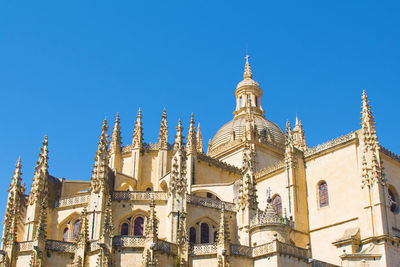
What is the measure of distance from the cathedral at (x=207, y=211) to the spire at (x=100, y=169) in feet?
0.29

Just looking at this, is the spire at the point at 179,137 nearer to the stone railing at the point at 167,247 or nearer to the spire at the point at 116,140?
the spire at the point at 116,140

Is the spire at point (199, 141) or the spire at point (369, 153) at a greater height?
the spire at point (199, 141)

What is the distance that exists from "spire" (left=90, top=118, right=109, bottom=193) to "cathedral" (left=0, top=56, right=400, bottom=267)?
9cm

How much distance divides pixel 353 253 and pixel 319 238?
4377 mm

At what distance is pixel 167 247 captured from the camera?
3559 cm

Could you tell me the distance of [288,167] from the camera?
4534 cm

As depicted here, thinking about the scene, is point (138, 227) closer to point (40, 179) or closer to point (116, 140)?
point (40, 179)

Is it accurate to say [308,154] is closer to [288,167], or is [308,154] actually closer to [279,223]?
[288,167]

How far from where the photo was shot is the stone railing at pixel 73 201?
43.3 m

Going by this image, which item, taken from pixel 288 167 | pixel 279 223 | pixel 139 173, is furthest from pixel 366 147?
pixel 139 173

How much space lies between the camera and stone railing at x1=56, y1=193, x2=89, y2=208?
4328 centimetres

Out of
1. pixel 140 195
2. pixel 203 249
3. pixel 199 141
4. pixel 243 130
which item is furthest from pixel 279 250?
pixel 199 141

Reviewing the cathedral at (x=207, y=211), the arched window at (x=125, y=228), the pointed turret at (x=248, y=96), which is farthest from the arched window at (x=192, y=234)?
the pointed turret at (x=248, y=96)

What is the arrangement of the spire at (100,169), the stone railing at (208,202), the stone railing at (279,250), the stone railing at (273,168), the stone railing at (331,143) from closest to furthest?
the stone railing at (279,250), the spire at (100,169), the stone railing at (208,202), the stone railing at (331,143), the stone railing at (273,168)
